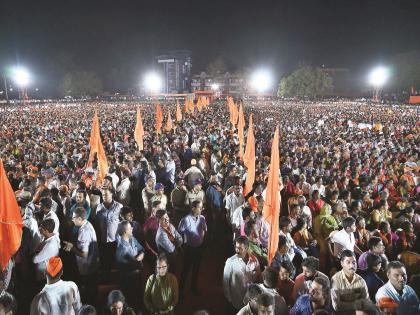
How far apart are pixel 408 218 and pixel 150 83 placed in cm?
9894

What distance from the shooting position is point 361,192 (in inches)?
283

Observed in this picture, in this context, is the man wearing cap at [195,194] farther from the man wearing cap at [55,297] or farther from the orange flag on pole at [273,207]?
the man wearing cap at [55,297]

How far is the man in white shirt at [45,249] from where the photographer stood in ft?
13.3

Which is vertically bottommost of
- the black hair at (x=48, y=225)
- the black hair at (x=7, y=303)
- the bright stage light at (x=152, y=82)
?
the black hair at (x=7, y=303)

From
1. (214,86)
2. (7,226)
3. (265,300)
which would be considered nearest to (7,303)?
(7,226)

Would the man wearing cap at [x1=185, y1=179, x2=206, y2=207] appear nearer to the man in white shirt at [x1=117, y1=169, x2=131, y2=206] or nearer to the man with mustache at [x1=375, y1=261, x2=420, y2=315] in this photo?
the man in white shirt at [x1=117, y1=169, x2=131, y2=206]

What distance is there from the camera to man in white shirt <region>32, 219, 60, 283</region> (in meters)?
4.07

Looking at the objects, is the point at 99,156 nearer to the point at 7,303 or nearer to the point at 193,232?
the point at 193,232

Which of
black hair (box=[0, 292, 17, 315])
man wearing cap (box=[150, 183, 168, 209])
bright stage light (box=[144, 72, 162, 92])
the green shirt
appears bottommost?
the green shirt

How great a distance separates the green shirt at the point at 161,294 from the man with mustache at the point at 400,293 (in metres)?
1.92

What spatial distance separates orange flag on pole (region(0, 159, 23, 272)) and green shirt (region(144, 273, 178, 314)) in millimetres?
1374

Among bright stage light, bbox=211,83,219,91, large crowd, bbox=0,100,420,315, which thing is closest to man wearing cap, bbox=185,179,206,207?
large crowd, bbox=0,100,420,315

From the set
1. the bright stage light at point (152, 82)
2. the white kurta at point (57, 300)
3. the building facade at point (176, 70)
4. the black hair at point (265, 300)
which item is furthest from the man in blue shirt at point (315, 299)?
the building facade at point (176, 70)

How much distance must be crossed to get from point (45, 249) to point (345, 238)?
3.52 m
